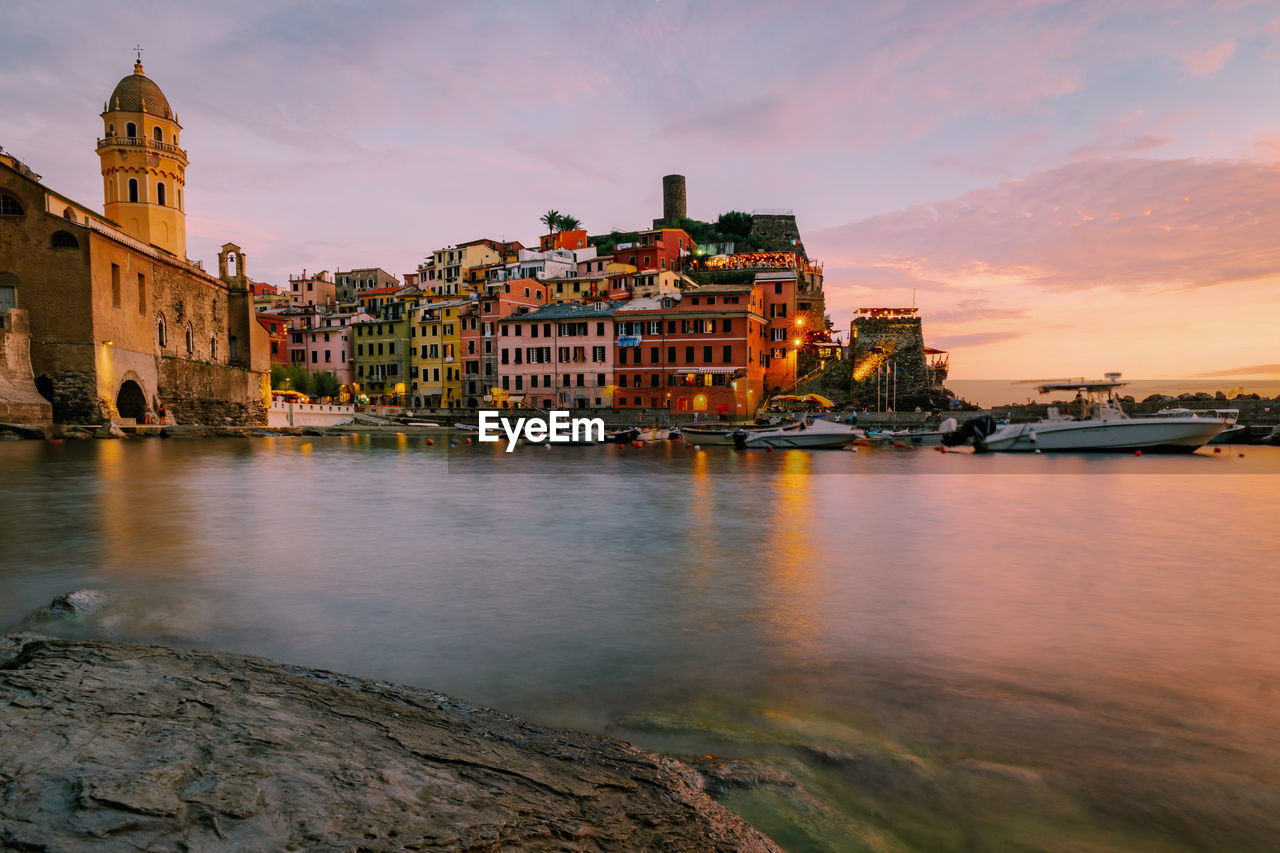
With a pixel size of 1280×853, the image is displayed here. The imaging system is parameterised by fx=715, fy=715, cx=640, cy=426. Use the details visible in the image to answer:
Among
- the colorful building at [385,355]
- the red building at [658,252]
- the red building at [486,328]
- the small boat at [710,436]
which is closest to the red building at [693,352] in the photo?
the small boat at [710,436]

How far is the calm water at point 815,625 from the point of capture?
402cm

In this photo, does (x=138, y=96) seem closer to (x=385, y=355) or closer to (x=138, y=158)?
Result: (x=138, y=158)

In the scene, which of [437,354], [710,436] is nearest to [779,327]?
[710,436]

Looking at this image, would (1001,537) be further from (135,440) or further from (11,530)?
(135,440)

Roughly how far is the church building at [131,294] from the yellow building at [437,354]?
57.8ft

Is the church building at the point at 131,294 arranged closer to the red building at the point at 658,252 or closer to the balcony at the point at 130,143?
the balcony at the point at 130,143

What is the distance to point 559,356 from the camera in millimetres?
64438

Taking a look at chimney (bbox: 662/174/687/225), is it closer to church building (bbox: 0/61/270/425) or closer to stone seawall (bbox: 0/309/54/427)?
church building (bbox: 0/61/270/425)

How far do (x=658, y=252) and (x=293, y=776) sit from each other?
7555 centimetres

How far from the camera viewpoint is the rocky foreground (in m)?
2.31

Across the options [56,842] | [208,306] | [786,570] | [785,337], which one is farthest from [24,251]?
[785,337]

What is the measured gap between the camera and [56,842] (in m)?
2.12

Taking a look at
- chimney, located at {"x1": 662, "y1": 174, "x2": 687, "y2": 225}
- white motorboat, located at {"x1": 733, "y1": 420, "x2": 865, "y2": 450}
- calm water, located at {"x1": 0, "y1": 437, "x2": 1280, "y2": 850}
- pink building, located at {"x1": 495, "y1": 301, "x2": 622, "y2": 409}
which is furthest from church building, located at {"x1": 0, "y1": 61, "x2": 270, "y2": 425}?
chimney, located at {"x1": 662, "y1": 174, "x2": 687, "y2": 225}

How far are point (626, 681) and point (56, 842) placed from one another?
3990 millimetres
